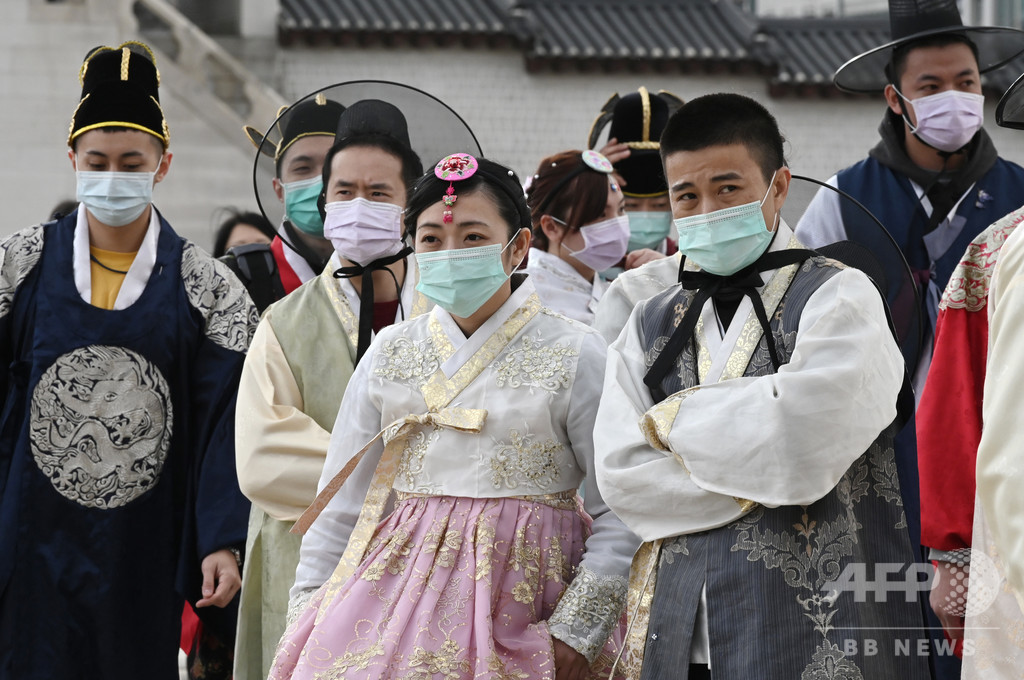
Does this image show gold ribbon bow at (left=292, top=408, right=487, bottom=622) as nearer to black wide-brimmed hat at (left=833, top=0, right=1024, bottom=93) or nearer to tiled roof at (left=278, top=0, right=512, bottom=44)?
black wide-brimmed hat at (left=833, top=0, right=1024, bottom=93)

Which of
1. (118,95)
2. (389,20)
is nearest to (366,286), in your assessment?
(118,95)

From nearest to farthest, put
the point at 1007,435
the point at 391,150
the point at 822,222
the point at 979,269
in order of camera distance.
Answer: the point at 1007,435 < the point at 979,269 < the point at 822,222 < the point at 391,150

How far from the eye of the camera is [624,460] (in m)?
3.04

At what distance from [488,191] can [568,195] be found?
4.59 ft

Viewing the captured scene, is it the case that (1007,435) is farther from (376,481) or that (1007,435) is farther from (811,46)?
(811,46)

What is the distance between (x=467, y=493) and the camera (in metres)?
3.29

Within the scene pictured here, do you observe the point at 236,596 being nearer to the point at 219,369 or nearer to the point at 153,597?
the point at 153,597

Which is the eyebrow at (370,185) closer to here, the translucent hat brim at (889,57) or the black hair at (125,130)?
the black hair at (125,130)

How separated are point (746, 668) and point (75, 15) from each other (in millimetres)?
12011

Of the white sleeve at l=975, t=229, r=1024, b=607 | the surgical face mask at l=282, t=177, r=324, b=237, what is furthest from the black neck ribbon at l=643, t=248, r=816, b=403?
the surgical face mask at l=282, t=177, r=324, b=237

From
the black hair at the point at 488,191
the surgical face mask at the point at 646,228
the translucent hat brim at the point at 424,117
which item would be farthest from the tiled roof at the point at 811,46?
the black hair at the point at 488,191

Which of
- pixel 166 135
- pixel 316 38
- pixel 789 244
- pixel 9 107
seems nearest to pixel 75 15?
pixel 9 107

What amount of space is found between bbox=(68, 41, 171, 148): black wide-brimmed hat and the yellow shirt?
1.25 ft

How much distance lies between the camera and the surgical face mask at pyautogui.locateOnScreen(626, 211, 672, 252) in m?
5.25
